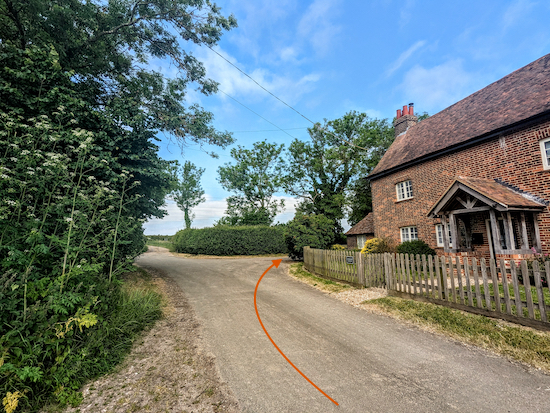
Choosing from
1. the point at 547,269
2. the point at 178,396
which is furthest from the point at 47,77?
the point at 547,269

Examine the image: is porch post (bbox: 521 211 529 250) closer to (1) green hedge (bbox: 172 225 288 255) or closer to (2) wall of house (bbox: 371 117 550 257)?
(2) wall of house (bbox: 371 117 550 257)

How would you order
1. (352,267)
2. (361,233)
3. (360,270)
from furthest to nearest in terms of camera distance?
(361,233)
(352,267)
(360,270)

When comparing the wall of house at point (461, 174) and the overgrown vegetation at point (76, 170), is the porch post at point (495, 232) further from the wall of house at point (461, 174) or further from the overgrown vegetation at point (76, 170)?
the overgrown vegetation at point (76, 170)

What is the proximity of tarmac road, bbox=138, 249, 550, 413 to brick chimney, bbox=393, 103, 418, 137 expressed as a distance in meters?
17.4

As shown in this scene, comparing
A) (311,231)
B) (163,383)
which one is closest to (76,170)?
(163,383)

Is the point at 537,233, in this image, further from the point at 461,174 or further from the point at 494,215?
the point at 461,174

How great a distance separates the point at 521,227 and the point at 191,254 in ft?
81.8

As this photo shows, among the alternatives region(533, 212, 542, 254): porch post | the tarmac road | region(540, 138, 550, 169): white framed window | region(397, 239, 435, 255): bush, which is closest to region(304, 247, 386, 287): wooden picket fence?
the tarmac road

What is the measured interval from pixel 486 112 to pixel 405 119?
24.6ft

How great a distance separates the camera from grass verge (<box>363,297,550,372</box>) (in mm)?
3922

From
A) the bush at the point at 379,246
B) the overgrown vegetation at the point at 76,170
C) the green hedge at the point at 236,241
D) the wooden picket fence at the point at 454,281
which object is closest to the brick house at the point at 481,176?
the bush at the point at 379,246

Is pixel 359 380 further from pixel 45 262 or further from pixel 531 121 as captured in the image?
pixel 531 121

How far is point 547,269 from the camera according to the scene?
4.75 meters

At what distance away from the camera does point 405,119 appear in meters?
19.1
